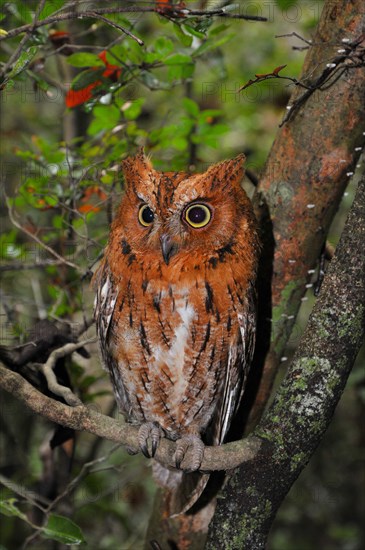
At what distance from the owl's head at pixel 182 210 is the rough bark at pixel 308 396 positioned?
1.17 ft

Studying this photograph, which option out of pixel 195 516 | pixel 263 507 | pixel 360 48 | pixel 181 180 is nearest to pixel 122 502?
pixel 195 516

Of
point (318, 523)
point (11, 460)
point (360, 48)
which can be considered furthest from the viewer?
point (318, 523)

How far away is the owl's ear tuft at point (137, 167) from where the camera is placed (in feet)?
6.03

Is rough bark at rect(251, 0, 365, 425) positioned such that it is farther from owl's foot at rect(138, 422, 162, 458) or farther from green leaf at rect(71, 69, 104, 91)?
green leaf at rect(71, 69, 104, 91)

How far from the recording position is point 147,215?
1847 millimetres

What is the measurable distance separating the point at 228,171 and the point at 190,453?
0.87 m

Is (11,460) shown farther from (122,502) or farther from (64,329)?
(64,329)

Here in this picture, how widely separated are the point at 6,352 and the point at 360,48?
4.97 ft

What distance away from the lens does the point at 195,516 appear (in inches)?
83.4

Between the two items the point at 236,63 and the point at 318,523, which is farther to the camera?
the point at 236,63

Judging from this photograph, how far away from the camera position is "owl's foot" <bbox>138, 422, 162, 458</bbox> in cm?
183

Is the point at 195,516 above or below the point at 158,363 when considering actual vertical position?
below

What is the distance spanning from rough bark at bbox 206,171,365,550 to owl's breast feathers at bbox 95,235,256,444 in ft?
0.98

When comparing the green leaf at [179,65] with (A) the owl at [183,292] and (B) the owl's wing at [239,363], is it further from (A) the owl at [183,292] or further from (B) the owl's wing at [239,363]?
(B) the owl's wing at [239,363]
